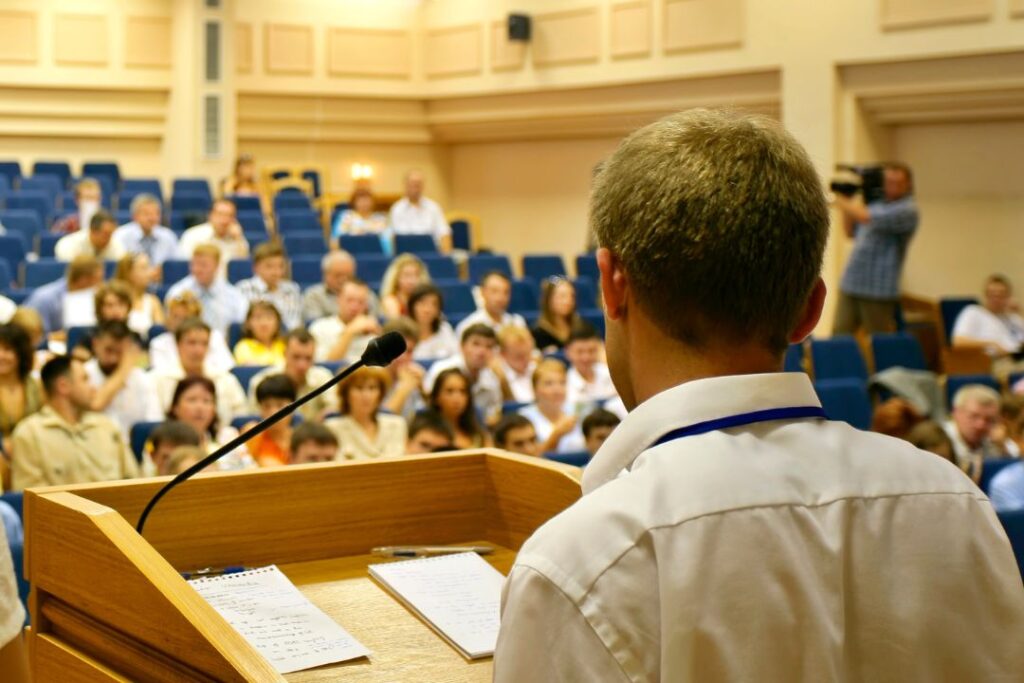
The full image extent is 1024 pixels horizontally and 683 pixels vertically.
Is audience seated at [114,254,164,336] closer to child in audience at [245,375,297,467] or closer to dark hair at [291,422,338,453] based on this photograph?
child in audience at [245,375,297,467]

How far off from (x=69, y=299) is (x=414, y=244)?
2.20 meters

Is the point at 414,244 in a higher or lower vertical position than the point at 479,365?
higher

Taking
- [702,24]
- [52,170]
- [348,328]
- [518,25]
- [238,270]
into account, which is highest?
[518,25]

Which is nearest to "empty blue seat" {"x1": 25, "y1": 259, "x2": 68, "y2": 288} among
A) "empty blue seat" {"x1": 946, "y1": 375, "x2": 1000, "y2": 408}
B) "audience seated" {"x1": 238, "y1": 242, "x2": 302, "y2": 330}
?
"audience seated" {"x1": 238, "y1": 242, "x2": 302, "y2": 330}

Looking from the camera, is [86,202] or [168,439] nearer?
[168,439]

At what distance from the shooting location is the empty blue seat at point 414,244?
690cm

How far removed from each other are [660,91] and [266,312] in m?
3.92

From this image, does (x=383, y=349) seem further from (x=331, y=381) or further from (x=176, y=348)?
(x=176, y=348)

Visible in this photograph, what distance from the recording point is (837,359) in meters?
5.03

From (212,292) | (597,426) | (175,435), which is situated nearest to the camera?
(175,435)

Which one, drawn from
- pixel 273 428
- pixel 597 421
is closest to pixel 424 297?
pixel 273 428

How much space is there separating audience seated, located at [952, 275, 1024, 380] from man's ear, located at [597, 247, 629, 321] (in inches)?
211

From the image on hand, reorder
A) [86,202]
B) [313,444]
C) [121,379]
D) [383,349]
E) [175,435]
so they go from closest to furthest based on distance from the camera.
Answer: [383,349] < [313,444] < [175,435] < [121,379] < [86,202]

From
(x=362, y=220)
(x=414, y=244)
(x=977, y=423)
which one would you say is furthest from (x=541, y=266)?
(x=977, y=423)
